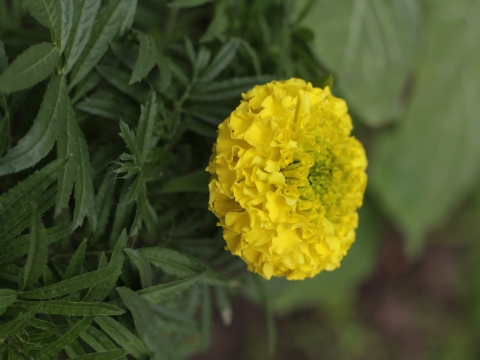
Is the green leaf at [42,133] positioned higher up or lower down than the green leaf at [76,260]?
higher up

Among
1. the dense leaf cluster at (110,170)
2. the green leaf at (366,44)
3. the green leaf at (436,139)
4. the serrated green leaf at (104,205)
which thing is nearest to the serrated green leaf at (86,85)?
the dense leaf cluster at (110,170)

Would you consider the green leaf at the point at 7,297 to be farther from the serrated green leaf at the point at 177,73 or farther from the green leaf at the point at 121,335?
the serrated green leaf at the point at 177,73

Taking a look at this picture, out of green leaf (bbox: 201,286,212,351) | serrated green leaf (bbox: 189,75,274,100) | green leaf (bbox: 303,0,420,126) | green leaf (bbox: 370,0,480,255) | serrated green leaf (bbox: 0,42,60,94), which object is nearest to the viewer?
serrated green leaf (bbox: 0,42,60,94)

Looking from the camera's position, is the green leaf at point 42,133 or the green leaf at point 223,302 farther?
the green leaf at point 223,302

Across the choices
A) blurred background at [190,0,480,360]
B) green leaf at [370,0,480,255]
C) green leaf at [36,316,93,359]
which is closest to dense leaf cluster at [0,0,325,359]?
green leaf at [36,316,93,359]

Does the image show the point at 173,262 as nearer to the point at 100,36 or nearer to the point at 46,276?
the point at 46,276

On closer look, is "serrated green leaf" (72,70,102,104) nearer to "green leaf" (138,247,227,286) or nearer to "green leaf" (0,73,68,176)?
"green leaf" (0,73,68,176)
